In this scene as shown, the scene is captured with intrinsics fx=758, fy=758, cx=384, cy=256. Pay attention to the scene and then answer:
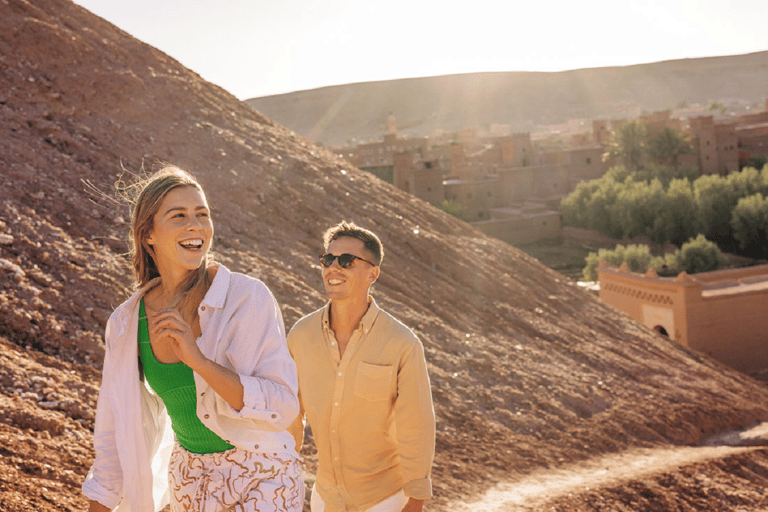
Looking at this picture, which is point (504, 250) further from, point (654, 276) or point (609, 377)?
point (654, 276)

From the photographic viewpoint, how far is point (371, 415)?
290 cm

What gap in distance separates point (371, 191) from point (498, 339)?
13.4 feet

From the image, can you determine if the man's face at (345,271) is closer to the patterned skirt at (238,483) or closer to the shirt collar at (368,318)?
the shirt collar at (368,318)

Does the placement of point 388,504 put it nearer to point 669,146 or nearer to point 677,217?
point 677,217

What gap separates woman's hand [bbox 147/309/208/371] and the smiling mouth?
0.22 metres

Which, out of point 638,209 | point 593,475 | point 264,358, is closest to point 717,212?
point 638,209

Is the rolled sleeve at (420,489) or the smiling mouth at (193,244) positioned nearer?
the smiling mouth at (193,244)

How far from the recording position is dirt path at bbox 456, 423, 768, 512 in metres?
5.93

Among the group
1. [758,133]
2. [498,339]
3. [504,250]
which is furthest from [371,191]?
[758,133]

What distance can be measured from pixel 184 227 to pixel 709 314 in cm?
1730

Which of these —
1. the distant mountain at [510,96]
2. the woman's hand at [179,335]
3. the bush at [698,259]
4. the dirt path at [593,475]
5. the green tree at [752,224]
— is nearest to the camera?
the woman's hand at [179,335]

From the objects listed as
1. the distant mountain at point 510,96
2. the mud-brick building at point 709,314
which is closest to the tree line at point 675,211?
the mud-brick building at point 709,314

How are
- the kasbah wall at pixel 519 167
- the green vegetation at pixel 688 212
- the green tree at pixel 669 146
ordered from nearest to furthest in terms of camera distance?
the green vegetation at pixel 688 212
the kasbah wall at pixel 519 167
the green tree at pixel 669 146

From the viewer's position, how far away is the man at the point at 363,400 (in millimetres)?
2842
